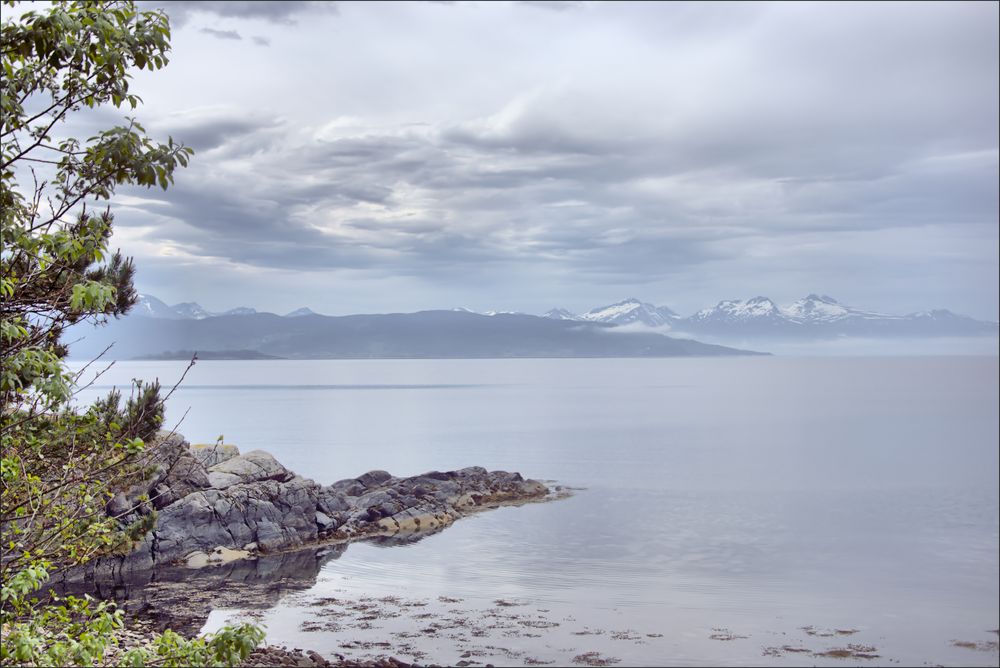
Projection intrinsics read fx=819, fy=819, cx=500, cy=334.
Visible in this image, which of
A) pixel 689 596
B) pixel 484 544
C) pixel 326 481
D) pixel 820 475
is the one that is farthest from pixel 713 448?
pixel 689 596

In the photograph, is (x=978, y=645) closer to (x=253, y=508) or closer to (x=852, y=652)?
(x=852, y=652)

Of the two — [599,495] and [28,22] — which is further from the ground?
[28,22]

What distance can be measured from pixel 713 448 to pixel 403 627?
87900 millimetres

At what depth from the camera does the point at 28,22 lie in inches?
290

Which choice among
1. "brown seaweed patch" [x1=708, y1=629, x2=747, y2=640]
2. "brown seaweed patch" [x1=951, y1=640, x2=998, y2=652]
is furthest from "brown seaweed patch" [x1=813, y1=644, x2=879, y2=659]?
"brown seaweed patch" [x1=951, y1=640, x2=998, y2=652]

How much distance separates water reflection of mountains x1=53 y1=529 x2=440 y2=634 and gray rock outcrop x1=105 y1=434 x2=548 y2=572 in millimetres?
1392

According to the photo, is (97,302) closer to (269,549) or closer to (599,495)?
(269,549)

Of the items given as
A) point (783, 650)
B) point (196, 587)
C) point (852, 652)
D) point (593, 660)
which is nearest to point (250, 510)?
point (196, 587)

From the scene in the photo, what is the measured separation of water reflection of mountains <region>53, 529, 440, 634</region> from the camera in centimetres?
3091

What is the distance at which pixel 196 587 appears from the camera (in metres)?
35.1

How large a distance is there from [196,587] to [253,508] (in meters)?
9.82

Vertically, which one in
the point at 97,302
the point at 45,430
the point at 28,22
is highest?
the point at 28,22

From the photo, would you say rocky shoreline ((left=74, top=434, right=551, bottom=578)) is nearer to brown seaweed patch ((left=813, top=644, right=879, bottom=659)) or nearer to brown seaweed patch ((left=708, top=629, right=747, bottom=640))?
brown seaweed patch ((left=708, top=629, right=747, bottom=640))

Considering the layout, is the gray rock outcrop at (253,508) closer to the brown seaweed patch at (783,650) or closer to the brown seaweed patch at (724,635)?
the brown seaweed patch at (724,635)
